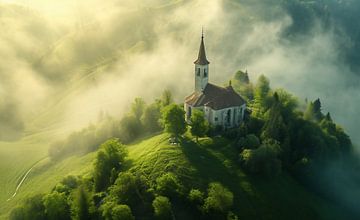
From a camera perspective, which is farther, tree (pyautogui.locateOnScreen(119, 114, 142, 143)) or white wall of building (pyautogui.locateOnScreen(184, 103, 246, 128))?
tree (pyautogui.locateOnScreen(119, 114, 142, 143))

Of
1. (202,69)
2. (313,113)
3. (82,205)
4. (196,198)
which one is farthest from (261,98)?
(82,205)

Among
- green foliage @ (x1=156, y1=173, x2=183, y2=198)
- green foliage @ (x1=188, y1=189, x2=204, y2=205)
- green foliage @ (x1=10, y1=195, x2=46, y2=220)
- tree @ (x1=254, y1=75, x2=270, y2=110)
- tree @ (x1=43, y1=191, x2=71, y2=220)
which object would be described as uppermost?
tree @ (x1=254, y1=75, x2=270, y2=110)

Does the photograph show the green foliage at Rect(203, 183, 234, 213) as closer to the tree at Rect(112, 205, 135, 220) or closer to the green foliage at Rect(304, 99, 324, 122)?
the tree at Rect(112, 205, 135, 220)

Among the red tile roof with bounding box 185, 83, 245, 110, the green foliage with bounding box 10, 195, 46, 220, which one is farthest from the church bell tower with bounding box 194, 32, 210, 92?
the green foliage with bounding box 10, 195, 46, 220

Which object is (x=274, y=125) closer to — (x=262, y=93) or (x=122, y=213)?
(x=262, y=93)

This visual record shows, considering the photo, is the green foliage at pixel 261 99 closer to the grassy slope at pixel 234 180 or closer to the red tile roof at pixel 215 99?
the red tile roof at pixel 215 99

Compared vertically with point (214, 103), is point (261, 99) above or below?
below

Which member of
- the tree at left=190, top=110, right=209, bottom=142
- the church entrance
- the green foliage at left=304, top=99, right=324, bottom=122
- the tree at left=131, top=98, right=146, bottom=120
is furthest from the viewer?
the tree at left=131, top=98, right=146, bottom=120
